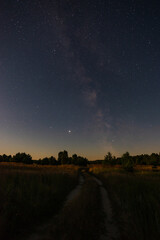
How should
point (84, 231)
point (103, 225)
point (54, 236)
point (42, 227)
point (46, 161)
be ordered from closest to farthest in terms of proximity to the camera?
point (54, 236) < point (84, 231) < point (42, 227) < point (103, 225) < point (46, 161)

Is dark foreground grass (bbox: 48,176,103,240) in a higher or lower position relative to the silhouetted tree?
lower

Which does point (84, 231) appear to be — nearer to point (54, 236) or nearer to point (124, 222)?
point (54, 236)

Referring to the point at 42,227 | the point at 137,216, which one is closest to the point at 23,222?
the point at 42,227

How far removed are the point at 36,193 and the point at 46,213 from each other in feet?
8.42

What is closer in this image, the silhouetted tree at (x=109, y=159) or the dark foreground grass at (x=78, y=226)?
the dark foreground grass at (x=78, y=226)

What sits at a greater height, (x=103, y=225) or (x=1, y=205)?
(x=1, y=205)

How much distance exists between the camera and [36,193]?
1025 centimetres

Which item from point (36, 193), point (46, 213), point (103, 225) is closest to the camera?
point (103, 225)

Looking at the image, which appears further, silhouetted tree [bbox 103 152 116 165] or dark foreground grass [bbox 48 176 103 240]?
silhouetted tree [bbox 103 152 116 165]

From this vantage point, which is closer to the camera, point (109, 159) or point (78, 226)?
point (78, 226)

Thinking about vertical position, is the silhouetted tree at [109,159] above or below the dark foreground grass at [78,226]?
above

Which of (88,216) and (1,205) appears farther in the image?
(88,216)

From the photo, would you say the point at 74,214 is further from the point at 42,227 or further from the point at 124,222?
the point at 124,222

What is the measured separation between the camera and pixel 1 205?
6.99 meters
